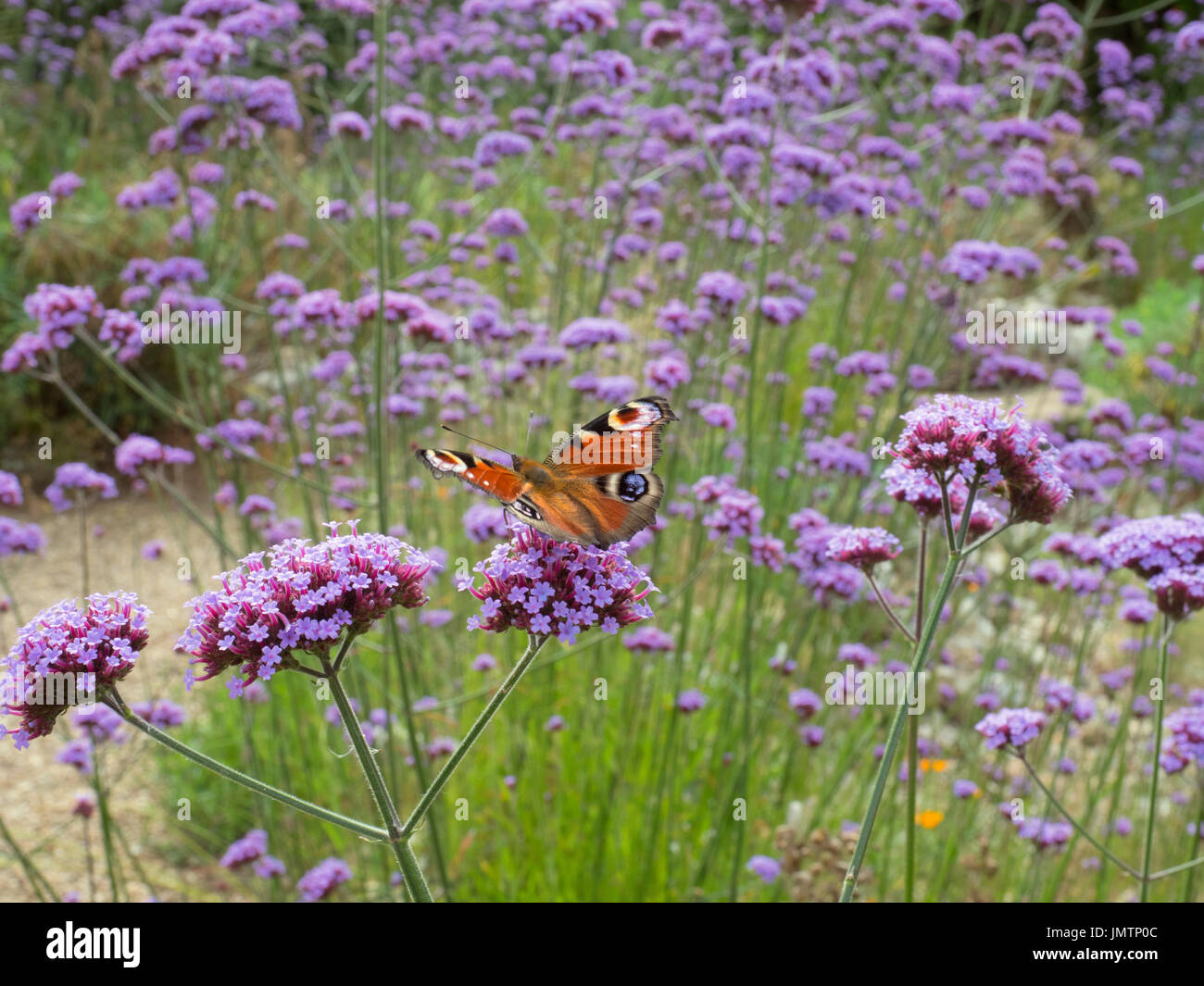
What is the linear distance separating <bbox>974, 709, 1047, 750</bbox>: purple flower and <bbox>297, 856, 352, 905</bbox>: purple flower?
2.11 metres

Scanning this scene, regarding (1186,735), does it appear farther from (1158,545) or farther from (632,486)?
(632,486)

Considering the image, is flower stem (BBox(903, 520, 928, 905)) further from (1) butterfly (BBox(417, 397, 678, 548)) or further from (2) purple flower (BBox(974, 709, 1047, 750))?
(1) butterfly (BBox(417, 397, 678, 548))

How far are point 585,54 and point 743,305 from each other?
53.5 inches

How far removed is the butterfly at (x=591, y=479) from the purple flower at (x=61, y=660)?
0.53 meters

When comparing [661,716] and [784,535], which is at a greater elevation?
[784,535]

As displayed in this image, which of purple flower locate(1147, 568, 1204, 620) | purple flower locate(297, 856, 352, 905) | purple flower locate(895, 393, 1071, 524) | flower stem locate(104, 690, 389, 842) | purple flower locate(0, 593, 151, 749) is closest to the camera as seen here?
flower stem locate(104, 690, 389, 842)

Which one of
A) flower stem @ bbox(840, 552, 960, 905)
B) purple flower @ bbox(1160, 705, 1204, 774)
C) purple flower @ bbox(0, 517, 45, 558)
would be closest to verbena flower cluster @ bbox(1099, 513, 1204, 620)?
purple flower @ bbox(1160, 705, 1204, 774)

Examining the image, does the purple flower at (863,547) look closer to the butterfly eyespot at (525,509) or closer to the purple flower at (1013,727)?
the purple flower at (1013,727)

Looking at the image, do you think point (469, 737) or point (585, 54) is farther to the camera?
point (585, 54)

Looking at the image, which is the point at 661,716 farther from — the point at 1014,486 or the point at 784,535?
the point at 1014,486

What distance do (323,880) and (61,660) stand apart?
1.99 meters

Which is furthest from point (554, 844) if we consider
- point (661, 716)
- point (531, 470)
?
point (531, 470)

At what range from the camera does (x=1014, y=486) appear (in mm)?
1729

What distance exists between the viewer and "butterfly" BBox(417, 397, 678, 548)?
5.15ft
